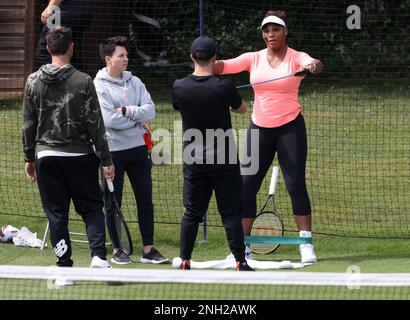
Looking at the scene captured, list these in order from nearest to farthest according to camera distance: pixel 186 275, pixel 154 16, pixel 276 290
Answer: pixel 186 275 < pixel 276 290 < pixel 154 16

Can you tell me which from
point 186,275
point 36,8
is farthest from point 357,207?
point 36,8

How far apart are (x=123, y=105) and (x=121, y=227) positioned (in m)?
0.97

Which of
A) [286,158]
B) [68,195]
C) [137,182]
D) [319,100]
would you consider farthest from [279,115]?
[319,100]

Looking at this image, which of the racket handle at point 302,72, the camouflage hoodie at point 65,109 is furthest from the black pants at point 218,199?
the racket handle at point 302,72

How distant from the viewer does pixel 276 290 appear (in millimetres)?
7574

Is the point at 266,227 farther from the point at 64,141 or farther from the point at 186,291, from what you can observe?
the point at 64,141

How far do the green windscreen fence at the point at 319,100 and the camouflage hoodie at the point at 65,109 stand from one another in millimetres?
2885

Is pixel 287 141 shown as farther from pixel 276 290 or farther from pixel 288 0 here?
pixel 288 0

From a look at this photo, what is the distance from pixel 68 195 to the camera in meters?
7.82

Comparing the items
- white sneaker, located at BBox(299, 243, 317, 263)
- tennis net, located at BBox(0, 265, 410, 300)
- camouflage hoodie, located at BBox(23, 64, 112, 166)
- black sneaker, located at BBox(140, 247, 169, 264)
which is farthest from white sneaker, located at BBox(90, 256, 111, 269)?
white sneaker, located at BBox(299, 243, 317, 263)

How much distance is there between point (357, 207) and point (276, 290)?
3630 millimetres

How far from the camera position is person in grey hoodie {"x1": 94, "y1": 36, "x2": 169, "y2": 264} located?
866 cm

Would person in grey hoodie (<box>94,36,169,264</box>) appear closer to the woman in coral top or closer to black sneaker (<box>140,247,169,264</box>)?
black sneaker (<box>140,247,169,264</box>)

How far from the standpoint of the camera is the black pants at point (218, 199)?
7.89m
